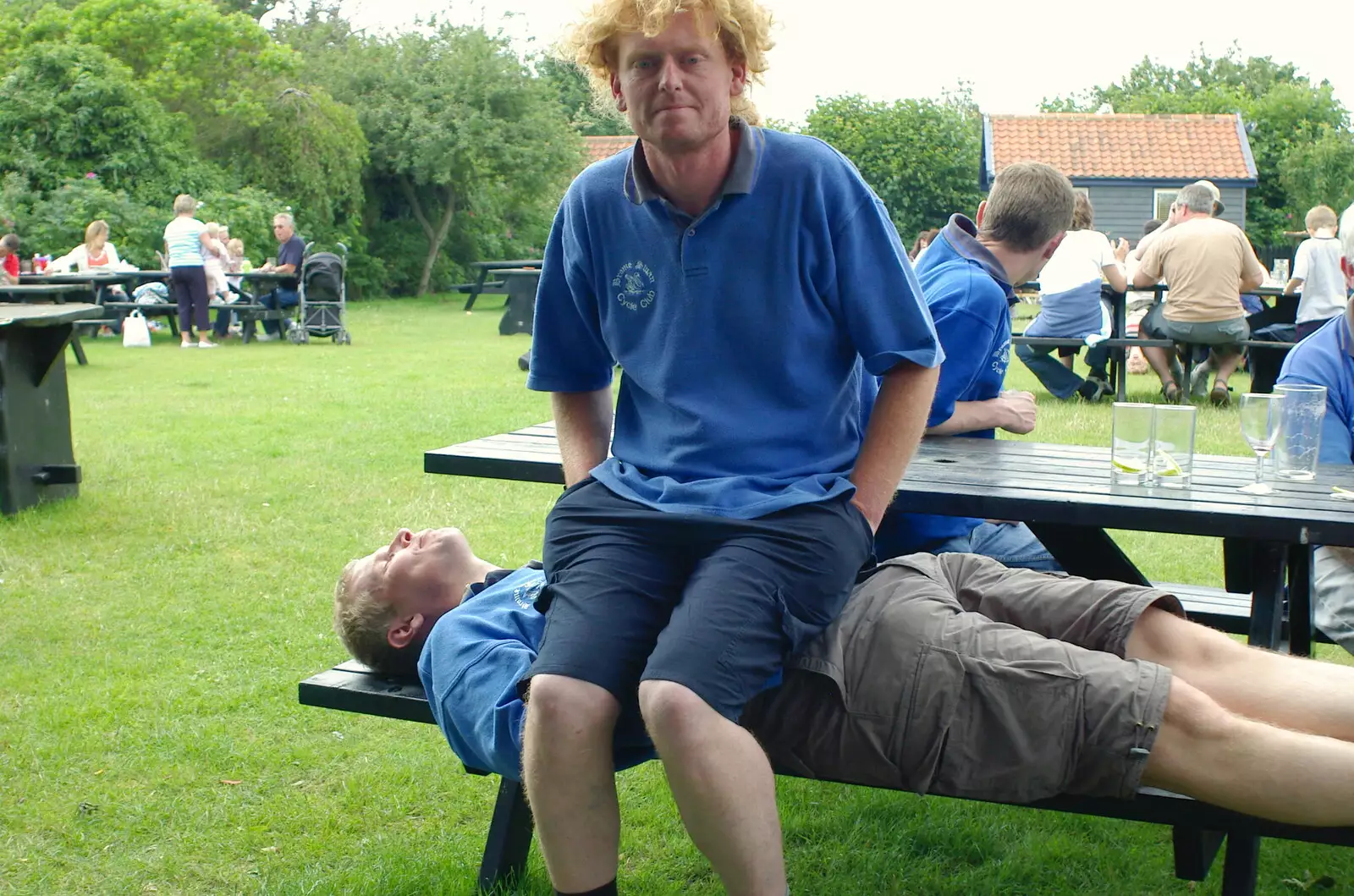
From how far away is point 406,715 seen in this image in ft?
8.71

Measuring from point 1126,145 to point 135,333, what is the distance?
109ft

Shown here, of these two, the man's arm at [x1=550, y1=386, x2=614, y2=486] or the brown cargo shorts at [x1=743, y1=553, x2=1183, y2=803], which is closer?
the brown cargo shorts at [x1=743, y1=553, x2=1183, y2=803]

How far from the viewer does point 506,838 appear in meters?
2.86

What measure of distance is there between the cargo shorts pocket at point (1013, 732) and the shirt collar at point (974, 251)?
1469mm

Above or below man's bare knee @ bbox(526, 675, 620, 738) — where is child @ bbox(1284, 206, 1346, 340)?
above

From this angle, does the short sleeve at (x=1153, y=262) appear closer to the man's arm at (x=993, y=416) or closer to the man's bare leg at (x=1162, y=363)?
the man's bare leg at (x=1162, y=363)

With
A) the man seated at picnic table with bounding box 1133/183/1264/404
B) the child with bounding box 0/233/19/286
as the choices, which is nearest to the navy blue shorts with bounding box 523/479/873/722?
the man seated at picnic table with bounding box 1133/183/1264/404

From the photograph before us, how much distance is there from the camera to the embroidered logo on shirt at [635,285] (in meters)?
2.52

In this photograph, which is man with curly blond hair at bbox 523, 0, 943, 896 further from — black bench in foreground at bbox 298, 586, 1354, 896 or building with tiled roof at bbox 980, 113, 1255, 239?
building with tiled roof at bbox 980, 113, 1255, 239

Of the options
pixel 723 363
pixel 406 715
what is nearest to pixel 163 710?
pixel 406 715

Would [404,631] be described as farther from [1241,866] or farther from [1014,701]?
[1241,866]

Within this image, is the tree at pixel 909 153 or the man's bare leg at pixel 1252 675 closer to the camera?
the man's bare leg at pixel 1252 675

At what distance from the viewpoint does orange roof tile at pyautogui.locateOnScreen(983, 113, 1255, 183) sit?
40094 millimetres

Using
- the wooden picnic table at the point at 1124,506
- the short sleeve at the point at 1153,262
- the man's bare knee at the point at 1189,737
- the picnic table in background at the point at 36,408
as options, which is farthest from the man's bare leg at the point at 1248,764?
the short sleeve at the point at 1153,262
